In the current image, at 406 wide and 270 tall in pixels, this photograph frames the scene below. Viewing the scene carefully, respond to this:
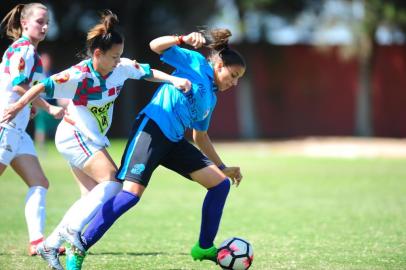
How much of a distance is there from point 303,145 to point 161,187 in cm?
1182

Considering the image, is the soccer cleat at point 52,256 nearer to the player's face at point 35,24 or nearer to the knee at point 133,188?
the knee at point 133,188

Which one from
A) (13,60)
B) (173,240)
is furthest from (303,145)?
(13,60)

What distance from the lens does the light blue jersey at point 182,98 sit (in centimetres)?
557

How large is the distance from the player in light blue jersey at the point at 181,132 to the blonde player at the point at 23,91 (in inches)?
36.1

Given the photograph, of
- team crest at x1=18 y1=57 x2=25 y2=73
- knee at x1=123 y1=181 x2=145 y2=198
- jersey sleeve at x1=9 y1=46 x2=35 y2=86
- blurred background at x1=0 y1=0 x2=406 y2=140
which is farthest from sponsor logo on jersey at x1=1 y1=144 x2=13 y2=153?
blurred background at x1=0 y1=0 x2=406 y2=140

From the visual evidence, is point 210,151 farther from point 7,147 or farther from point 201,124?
point 7,147

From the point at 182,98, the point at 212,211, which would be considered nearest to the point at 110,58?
the point at 182,98

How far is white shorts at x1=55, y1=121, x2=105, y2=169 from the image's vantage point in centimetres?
554

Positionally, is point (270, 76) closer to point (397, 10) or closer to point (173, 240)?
point (397, 10)

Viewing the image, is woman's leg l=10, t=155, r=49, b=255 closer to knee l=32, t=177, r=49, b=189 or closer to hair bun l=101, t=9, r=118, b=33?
knee l=32, t=177, r=49, b=189

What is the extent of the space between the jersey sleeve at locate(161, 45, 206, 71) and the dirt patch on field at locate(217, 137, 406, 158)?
14.7 m

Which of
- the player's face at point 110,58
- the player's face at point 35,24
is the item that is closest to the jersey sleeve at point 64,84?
the player's face at point 110,58

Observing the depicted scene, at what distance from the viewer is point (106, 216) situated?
5344mm

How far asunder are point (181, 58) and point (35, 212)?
2.04 m
